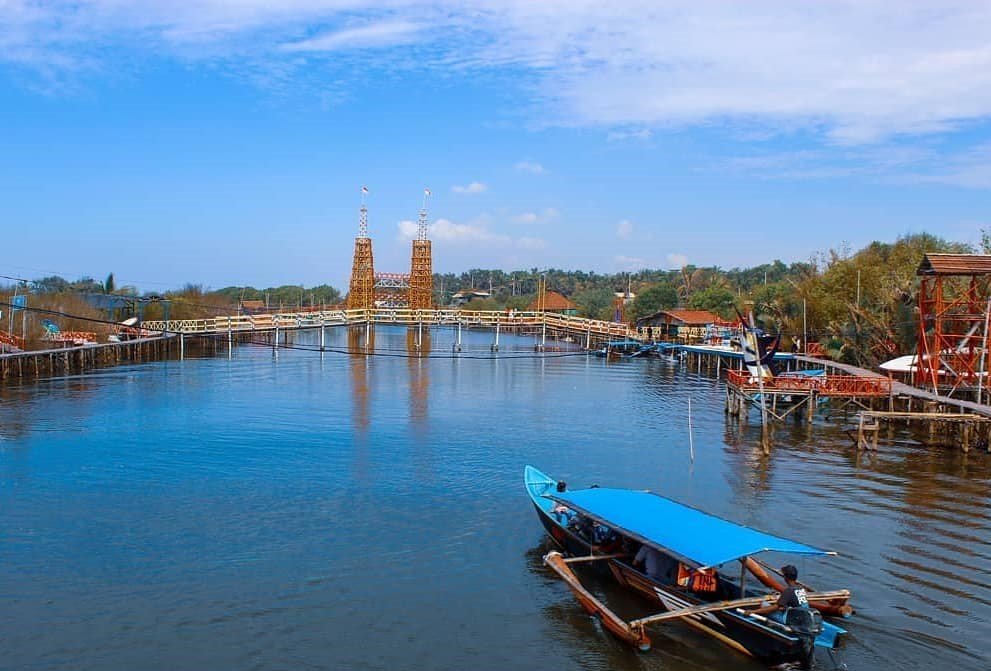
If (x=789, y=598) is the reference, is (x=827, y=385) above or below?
above

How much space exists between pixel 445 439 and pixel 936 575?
667 inches

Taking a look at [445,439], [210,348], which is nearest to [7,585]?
[445,439]

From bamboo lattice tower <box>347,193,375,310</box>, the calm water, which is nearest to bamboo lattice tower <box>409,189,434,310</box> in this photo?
bamboo lattice tower <box>347,193,375,310</box>

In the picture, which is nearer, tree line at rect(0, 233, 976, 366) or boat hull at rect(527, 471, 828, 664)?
boat hull at rect(527, 471, 828, 664)

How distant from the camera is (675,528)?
44.5 ft

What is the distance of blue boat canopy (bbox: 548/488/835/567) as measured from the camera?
12234 mm

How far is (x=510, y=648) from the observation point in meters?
12.7

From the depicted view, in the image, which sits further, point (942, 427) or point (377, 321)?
point (377, 321)

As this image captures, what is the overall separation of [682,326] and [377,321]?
27.4 m

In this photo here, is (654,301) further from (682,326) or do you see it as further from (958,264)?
(958,264)

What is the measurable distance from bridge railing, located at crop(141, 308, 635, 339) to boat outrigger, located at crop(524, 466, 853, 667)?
4765cm

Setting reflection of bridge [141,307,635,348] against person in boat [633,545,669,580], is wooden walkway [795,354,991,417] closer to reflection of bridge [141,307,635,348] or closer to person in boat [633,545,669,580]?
person in boat [633,545,669,580]

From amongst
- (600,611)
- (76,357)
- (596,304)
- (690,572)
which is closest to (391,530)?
(600,611)

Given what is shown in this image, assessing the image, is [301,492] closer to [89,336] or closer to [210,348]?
[89,336]
